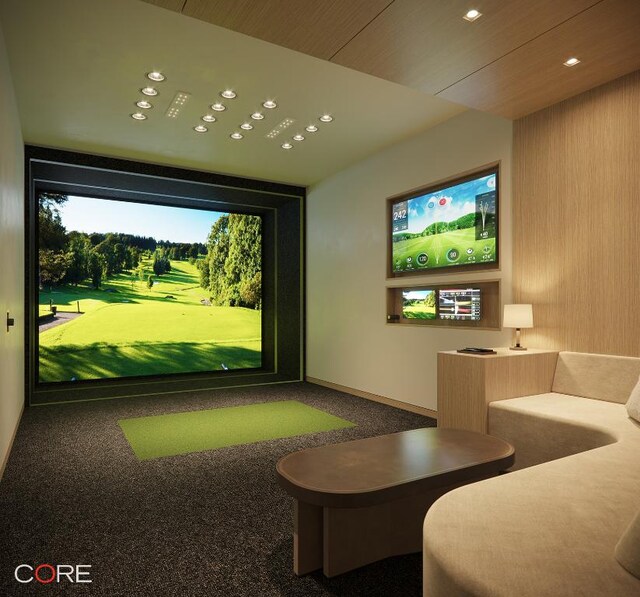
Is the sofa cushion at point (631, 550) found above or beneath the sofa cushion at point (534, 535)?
above

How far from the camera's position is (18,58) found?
3.55 metres

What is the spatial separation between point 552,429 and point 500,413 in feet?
1.27

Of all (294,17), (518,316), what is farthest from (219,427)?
(294,17)

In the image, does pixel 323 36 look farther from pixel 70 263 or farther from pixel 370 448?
pixel 70 263

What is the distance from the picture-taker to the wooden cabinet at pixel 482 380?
10.7 feet

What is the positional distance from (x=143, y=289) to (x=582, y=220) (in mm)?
5591

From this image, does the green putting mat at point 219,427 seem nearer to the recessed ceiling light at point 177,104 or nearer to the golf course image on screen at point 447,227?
the golf course image on screen at point 447,227

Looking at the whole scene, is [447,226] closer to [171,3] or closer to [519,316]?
[519,316]

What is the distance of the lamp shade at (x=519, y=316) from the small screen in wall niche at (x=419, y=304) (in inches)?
51.9

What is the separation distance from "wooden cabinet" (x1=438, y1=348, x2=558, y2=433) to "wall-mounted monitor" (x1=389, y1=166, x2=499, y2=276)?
1138 millimetres

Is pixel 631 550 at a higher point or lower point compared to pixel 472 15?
lower

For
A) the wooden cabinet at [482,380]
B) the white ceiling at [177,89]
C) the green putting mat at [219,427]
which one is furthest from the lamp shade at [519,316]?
the white ceiling at [177,89]

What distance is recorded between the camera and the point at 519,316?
12.1 feet

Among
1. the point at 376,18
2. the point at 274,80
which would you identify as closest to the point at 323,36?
the point at 376,18
